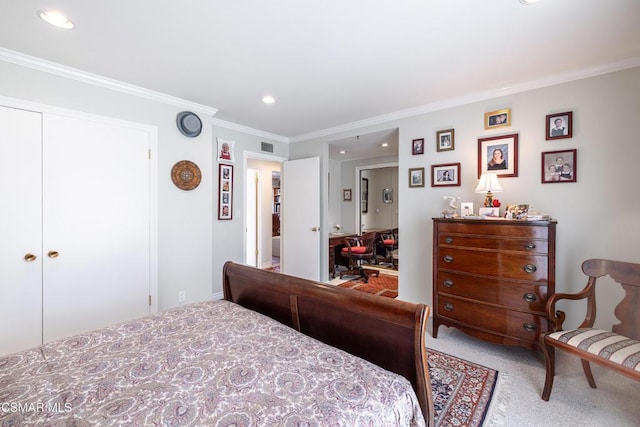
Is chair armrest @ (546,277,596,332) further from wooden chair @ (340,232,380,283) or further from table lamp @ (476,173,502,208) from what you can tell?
wooden chair @ (340,232,380,283)

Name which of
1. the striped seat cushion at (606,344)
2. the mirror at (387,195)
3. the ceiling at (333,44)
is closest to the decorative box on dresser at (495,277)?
the striped seat cushion at (606,344)

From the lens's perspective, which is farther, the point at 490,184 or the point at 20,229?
the point at 490,184

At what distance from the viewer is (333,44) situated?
208cm

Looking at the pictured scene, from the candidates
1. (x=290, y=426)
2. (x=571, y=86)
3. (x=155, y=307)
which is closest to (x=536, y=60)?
(x=571, y=86)

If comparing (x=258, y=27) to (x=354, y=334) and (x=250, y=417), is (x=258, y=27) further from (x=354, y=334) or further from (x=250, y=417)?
(x=250, y=417)

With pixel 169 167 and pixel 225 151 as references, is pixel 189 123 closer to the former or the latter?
pixel 169 167

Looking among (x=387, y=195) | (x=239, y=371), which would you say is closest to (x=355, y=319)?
(x=239, y=371)

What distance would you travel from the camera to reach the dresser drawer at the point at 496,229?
223cm

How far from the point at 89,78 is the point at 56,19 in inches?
33.1

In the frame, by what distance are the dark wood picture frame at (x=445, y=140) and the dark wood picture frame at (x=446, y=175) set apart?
7.5 inches

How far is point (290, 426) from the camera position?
34.2 inches

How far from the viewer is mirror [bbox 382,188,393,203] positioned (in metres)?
7.61

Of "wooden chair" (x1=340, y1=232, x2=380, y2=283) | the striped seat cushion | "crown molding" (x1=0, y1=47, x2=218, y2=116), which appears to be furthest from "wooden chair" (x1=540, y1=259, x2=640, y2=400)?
"crown molding" (x1=0, y1=47, x2=218, y2=116)

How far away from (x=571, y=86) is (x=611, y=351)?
2.18 metres
